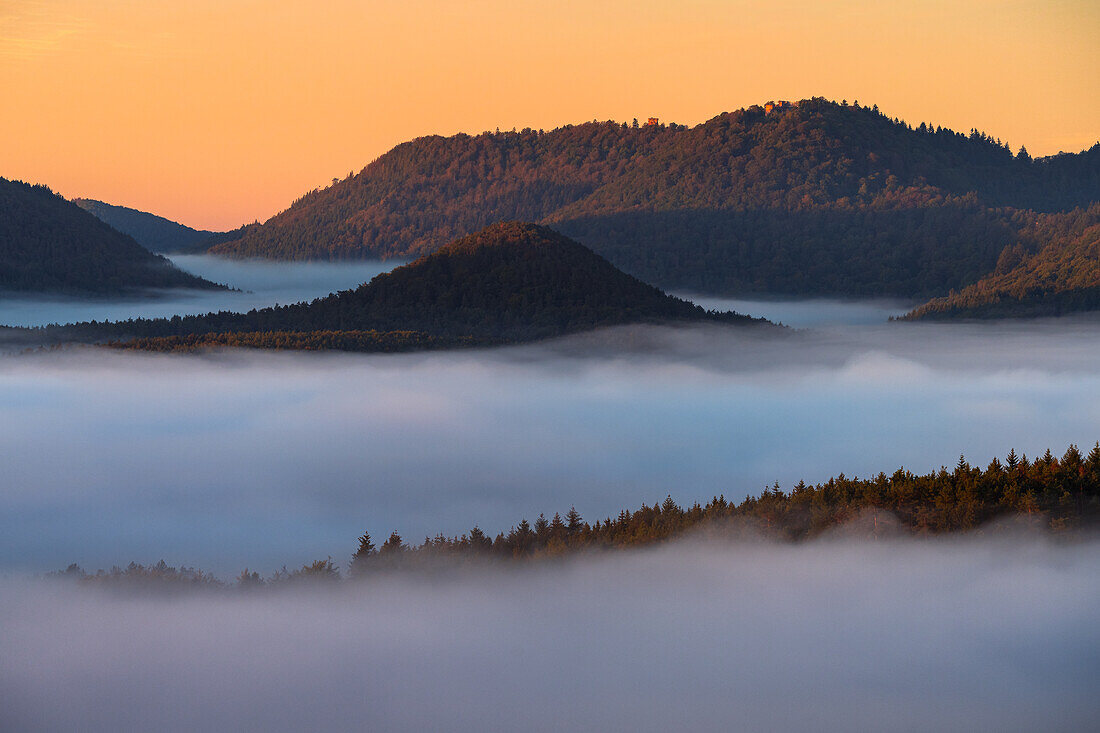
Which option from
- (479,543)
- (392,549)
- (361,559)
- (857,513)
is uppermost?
(857,513)

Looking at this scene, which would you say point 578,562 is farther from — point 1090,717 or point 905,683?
point 1090,717

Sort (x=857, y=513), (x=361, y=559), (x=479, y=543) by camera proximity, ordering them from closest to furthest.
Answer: (x=857, y=513), (x=479, y=543), (x=361, y=559)

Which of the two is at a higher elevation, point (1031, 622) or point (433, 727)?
point (1031, 622)

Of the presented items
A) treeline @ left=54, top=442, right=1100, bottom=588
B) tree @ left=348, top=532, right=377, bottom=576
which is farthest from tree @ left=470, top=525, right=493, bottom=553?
tree @ left=348, top=532, right=377, bottom=576

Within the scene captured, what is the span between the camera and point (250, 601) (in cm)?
17288

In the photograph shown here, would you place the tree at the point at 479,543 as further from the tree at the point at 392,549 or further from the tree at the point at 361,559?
the tree at the point at 361,559

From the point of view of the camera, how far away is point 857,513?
131 m

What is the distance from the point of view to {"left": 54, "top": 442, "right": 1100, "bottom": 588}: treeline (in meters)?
124

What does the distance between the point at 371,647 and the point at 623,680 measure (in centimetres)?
3043

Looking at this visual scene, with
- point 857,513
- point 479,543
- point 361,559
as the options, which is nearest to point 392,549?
point 361,559

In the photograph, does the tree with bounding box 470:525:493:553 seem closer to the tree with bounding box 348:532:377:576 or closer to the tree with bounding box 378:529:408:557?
the tree with bounding box 378:529:408:557

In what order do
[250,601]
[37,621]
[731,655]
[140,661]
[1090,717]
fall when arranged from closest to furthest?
[1090,717] → [731,655] → [140,661] → [37,621] → [250,601]

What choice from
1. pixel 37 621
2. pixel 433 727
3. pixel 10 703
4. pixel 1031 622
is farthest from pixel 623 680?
pixel 37 621

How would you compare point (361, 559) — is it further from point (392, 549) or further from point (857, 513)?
point (857, 513)
